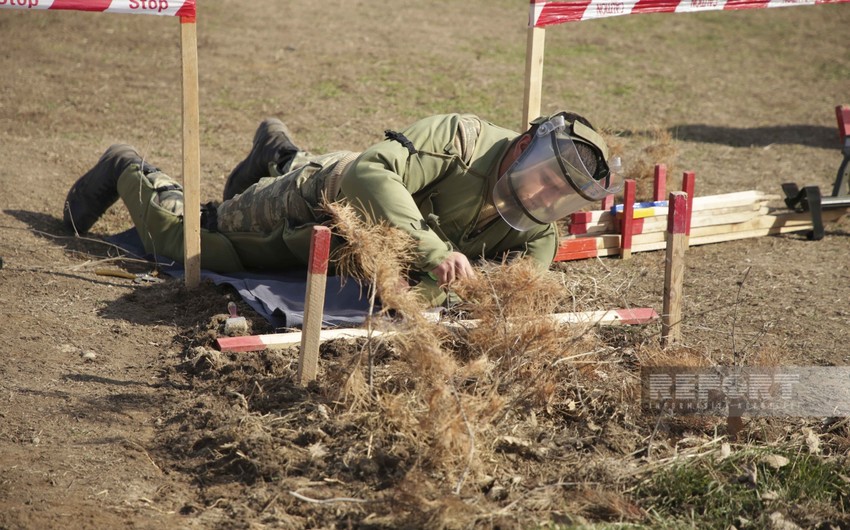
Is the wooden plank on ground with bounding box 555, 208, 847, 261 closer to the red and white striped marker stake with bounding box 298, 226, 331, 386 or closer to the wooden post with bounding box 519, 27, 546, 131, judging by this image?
the wooden post with bounding box 519, 27, 546, 131

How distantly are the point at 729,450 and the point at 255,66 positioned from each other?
23.0 feet

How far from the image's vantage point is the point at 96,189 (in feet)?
18.2

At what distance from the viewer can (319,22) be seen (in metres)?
10.8

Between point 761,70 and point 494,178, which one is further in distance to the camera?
point 761,70

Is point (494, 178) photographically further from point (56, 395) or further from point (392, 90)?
point (392, 90)

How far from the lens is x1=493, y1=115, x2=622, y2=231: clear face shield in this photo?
412 cm

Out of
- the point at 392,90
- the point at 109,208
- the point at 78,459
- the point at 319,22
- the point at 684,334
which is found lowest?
the point at 78,459

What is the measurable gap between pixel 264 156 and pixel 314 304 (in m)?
2.26

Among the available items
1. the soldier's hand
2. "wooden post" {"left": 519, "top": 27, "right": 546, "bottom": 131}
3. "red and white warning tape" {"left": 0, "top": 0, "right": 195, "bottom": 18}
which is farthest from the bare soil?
"red and white warning tape" {"left": 0, "top": 0, "right": 195, "bottom": 18}

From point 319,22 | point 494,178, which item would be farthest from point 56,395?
point 319,22

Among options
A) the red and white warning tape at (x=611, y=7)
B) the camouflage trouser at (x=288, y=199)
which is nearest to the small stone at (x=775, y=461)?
the camouflage trouser at (x=288, y=199)

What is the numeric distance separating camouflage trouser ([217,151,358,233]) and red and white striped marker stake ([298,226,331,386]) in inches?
33.0

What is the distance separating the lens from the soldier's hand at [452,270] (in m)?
3.95

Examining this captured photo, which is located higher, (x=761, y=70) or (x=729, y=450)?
(x=761, y=70)
